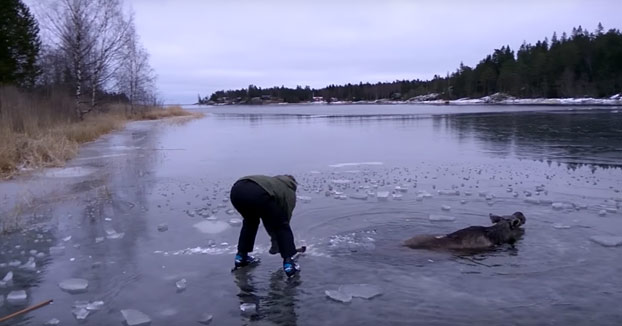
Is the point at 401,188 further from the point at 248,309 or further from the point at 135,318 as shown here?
the point at 135,318

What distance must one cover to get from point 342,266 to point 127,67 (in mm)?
53176

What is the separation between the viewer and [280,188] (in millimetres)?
6055

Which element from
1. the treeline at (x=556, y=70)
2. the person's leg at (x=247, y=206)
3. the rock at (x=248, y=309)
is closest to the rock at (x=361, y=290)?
the rock at (x=248, y=309)

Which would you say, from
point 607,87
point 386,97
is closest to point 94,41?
point 607,87

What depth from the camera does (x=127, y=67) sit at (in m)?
54.9

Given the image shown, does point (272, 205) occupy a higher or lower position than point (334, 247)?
higher

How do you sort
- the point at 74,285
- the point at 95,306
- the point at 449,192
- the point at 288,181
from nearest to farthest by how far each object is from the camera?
the point at 95,306
the point at 74,285
the point at 288,181
the point at 449,192

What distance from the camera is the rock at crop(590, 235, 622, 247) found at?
7059 millimetres

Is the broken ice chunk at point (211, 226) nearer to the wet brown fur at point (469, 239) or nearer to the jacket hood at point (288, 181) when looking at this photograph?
the jacket hood at point (288, 181)

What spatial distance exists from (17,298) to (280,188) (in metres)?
2.90

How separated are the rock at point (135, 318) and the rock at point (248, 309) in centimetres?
86

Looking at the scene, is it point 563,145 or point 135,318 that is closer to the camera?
point 135,318

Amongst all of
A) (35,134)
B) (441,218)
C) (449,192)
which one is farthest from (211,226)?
(35,134)

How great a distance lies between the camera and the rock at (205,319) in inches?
192
